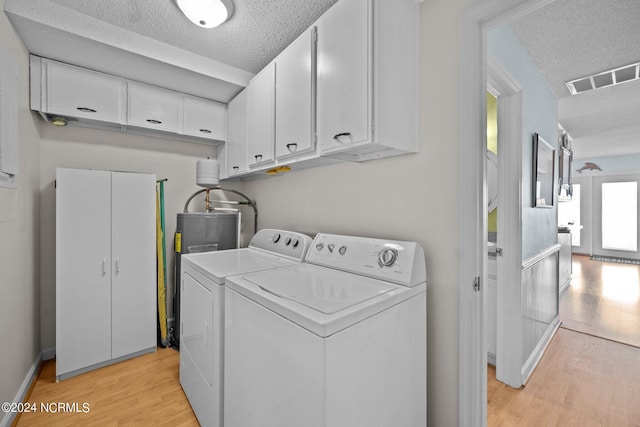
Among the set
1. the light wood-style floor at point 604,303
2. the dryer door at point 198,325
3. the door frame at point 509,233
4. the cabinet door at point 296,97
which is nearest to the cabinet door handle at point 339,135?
the cabinet door at point 296,97

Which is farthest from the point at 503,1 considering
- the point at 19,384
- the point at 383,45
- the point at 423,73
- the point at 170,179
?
the point at 19,384

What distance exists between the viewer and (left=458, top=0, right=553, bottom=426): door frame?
1.16m

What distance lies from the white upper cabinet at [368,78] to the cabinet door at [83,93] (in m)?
1.84

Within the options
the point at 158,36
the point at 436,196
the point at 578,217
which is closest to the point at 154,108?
the point at 158,36

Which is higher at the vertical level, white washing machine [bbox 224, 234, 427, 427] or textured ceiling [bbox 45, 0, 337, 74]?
textured ceiling [bbox 45, 0, 337, 74]

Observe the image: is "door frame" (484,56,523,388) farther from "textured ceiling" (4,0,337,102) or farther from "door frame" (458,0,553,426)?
"textured ceiling" (4,0,337,102)

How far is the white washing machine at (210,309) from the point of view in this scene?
4.31 feet

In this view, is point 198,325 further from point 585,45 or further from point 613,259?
point 613,259

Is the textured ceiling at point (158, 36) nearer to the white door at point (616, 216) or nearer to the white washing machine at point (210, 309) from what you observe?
the white washing machine at point (210, 309)

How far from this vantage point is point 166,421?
1579 mm

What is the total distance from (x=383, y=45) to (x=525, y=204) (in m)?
1.66

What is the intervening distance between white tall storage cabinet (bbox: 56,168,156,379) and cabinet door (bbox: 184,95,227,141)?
631mm

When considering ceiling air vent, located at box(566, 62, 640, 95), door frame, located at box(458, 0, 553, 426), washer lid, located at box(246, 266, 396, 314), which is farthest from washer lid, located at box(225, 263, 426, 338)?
ceiling air vent, located at box(566, 62, 640, 95)

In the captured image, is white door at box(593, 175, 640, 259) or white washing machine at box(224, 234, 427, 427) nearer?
white washing machine at box(224, 234, 427, 427)
